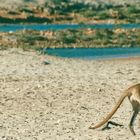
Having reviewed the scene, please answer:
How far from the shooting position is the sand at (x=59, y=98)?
14.7 m

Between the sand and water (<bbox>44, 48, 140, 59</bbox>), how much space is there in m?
14.3

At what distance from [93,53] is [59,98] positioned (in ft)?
92.0

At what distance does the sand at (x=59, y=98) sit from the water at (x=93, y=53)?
14259mm

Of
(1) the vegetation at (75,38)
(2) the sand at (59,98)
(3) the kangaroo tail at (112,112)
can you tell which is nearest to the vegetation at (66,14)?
(1) the vegetation at (75,38)

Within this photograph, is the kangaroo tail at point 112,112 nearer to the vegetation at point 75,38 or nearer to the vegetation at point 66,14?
the vegetation at point 75,38

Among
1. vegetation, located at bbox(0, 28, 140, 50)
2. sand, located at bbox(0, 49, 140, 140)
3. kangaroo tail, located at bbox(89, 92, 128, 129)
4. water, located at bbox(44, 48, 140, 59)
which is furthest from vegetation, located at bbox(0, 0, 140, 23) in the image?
kangaroo tail, located at bbox(89, 92, 128, 129)

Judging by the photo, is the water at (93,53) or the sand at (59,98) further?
the water at (93,53)

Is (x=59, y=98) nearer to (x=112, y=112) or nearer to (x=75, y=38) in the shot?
(x=112, y=112)

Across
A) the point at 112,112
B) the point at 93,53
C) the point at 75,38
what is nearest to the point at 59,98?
the point at 112,112

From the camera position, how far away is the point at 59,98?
19.3 metres

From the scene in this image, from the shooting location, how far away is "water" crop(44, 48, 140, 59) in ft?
145

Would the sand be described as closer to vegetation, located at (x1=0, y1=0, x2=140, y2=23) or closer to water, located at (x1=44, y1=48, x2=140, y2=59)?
water, located at (x1=44, y1=48, x2=140, y2=59)

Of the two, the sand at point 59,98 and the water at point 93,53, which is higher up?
the sand at point 59,98

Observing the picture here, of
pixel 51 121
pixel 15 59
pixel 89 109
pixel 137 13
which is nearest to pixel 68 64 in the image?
pixel 15 59
